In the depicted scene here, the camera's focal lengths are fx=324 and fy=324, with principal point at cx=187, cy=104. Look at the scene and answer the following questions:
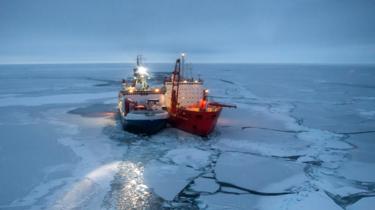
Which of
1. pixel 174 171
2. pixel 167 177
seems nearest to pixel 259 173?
pixel 174 171

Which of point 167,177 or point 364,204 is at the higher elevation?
point 364,204

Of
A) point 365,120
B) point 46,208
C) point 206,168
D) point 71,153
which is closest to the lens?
point 46,208

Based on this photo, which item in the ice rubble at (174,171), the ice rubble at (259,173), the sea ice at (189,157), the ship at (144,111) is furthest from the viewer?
the ship at (144,111)


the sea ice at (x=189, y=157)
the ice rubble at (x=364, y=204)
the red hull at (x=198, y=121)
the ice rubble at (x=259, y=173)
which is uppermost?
the red hull at (x=198, y=121)

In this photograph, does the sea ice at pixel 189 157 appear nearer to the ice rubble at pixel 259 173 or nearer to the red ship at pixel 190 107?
the ice rubble at pixel 259 173

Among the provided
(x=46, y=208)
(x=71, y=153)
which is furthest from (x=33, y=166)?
(x=46, y=208)

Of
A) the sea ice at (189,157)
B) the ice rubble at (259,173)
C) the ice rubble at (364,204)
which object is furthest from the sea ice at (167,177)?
the ice rubble at (364,204)

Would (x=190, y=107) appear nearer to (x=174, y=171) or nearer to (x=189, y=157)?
(x=189, y=157)

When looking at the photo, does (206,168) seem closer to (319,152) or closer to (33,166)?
(319,152)
